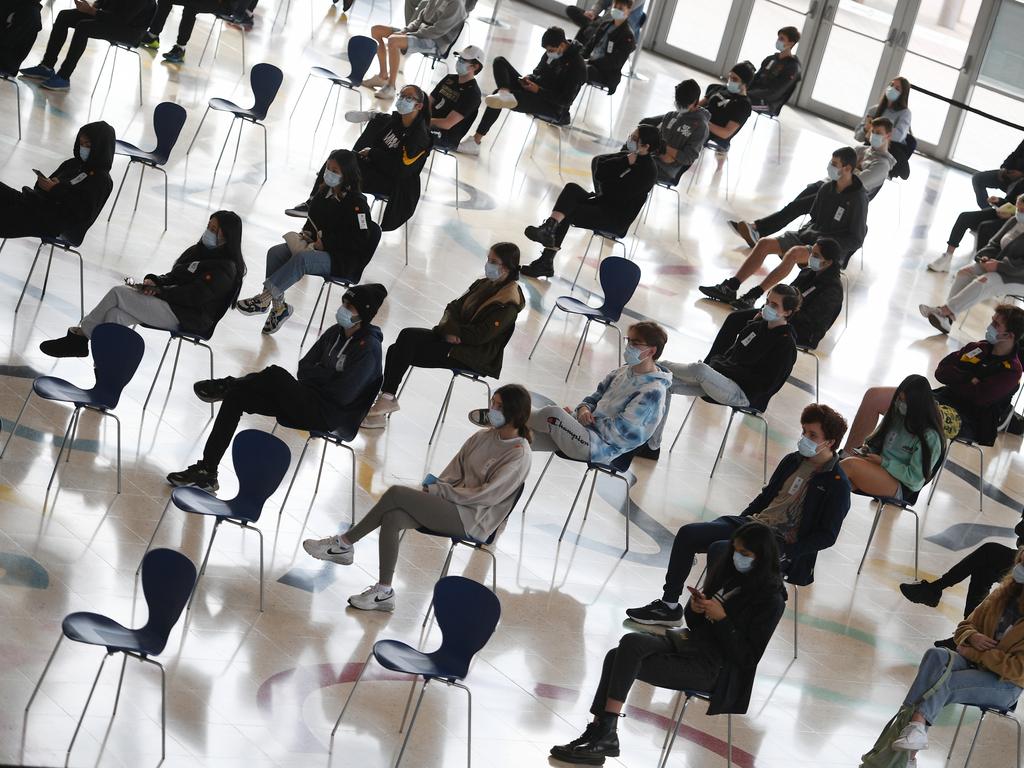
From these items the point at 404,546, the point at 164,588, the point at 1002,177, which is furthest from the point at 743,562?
the point at 1002,177

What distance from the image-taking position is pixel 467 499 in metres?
7.46

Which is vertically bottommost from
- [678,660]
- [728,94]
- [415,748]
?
[415,748]

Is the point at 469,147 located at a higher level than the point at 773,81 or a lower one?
lower

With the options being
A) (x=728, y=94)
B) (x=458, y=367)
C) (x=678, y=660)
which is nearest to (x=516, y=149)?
(x=728, y=94)

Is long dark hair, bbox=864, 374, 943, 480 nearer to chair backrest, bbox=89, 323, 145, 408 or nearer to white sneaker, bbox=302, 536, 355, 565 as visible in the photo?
white sneaker, bbox=302, 536, 355, 565

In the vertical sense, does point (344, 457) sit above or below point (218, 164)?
below

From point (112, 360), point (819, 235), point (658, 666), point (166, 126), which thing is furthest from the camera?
point (819, 235)

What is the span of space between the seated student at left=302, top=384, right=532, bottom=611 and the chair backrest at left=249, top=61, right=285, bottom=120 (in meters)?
5.48

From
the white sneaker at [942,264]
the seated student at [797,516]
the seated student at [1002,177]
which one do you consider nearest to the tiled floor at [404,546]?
the seated student at [797,516]

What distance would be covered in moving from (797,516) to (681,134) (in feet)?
21.1

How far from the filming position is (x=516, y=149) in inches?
607

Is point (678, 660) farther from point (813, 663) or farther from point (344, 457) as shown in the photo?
point (344, 457)

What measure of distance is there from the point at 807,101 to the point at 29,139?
1219cm

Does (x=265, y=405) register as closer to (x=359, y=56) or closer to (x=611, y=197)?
(x=611, y=197)
